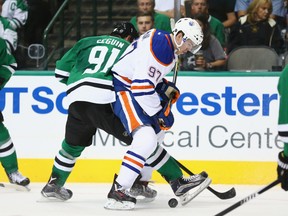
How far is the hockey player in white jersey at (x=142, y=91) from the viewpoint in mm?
5805

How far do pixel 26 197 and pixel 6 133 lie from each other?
0.53 metres

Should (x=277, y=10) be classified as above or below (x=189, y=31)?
below

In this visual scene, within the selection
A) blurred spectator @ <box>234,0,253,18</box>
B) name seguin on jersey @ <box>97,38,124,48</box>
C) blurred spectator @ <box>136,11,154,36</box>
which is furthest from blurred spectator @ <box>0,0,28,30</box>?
name seguin on jersey @ <box>97,38,124,48</box>

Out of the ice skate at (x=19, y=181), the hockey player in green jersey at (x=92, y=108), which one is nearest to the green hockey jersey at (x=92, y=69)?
the hockey player in green jersey at (x=92, y=108)

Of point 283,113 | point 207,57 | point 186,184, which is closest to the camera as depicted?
point 283,113

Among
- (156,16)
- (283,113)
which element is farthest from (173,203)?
(156,16)

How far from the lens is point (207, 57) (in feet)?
25.0

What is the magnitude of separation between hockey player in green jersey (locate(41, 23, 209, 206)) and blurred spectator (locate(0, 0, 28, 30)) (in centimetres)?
223

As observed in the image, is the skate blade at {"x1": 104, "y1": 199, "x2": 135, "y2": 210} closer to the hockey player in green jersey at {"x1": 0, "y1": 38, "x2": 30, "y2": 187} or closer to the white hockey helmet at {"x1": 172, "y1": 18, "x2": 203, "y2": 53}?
the white hockey helmet at {"x1": 172, "y1": 18, "x2": 203, "y2": 53}

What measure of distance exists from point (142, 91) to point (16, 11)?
3.07 m

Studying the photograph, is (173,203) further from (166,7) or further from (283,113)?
(166,7)

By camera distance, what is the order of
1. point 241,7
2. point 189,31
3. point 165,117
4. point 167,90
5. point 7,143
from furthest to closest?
point 241,7
point 7,143
point 167,90
point 165,117
point 189,31

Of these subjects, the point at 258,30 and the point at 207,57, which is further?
the point at 258,30

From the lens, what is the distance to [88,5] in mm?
9094
